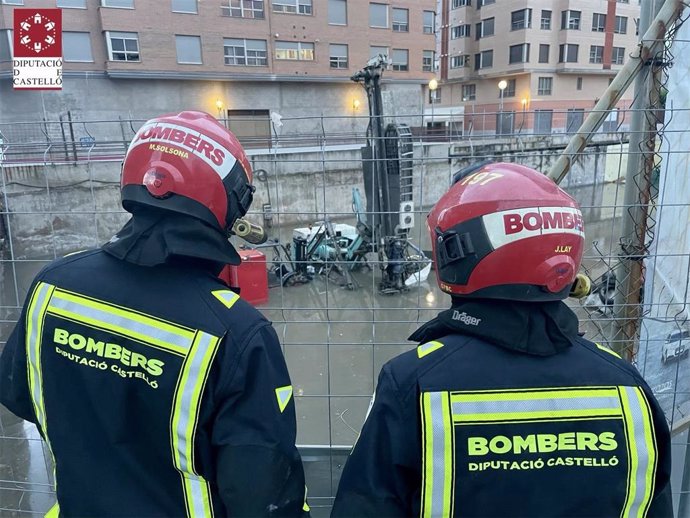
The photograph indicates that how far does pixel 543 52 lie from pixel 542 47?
0.34m

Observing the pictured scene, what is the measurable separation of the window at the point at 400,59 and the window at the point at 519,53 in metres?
9.39

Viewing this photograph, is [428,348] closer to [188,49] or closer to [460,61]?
[188,49]

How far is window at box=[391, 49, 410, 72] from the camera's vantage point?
29.4 metres

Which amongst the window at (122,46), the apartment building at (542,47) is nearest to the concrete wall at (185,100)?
the window at (122,46)

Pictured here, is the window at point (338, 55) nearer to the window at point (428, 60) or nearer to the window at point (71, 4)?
the window at point (428, 60)

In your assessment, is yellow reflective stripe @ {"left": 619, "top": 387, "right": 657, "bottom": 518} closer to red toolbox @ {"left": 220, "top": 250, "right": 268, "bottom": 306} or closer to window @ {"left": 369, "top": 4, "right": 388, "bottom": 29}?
red toolbox @ {"left": 220, "top": 250, "right": 268, "bottom": 306}

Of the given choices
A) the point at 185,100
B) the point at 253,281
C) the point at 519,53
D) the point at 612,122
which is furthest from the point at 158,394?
the point at 519,53

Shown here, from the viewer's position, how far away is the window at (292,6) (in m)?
25.8

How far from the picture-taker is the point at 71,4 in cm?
2273

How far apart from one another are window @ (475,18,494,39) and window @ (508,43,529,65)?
230 centimetres

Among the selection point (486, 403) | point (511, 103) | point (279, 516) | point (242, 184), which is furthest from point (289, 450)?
point (511, 103)

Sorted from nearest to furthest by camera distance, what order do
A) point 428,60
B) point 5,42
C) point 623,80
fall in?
1. point 623,80
2. point 5,42
3. point 428,60

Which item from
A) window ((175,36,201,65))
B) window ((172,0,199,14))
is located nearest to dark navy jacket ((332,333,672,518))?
window ((175,36,201,65))

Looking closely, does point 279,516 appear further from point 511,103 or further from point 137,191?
point 511,103
